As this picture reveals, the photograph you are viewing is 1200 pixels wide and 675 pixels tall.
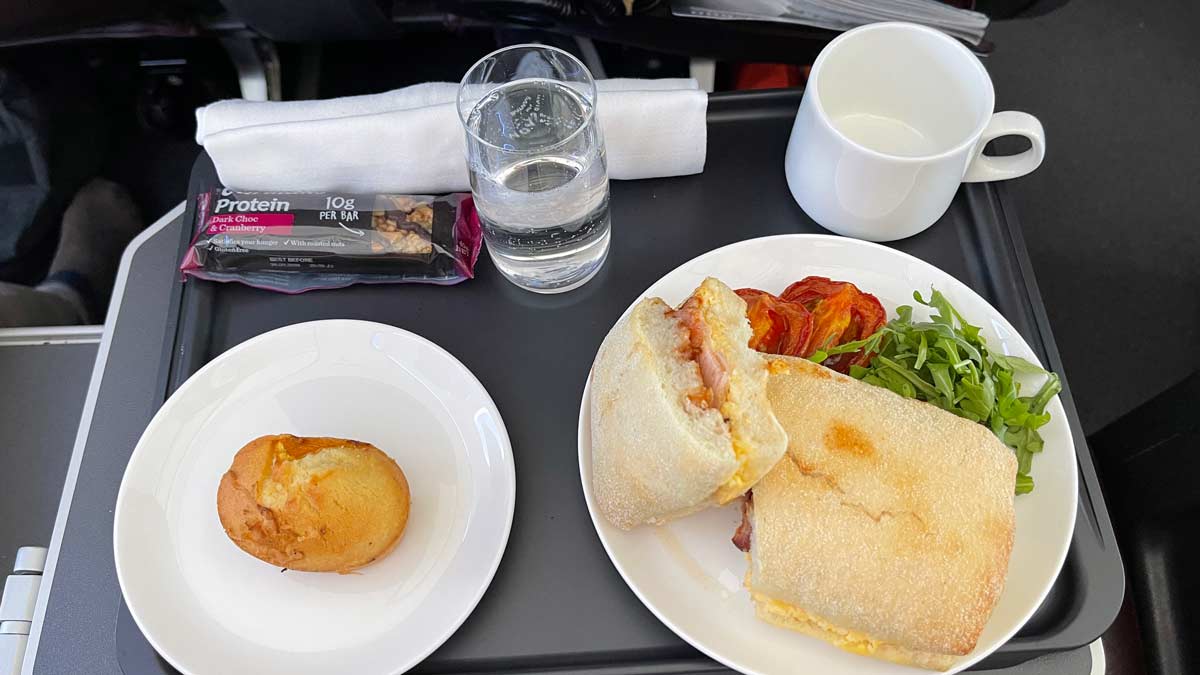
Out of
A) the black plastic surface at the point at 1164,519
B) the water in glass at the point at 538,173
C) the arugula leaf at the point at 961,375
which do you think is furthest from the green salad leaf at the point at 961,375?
the black plastic surface at the point at 1164,519

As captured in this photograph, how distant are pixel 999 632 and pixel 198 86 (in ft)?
4.97

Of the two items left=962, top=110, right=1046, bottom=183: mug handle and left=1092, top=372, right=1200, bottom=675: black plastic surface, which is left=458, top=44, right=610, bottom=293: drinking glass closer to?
left=962, top=110, right=1046, bottom=183: mug handle

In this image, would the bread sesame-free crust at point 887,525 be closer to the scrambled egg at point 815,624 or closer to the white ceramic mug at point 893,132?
the scrambled egg at point 815,624

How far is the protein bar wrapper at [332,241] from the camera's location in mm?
954

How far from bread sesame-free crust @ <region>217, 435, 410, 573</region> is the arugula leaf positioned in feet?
1.38

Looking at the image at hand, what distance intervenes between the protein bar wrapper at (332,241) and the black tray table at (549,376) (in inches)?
1.0

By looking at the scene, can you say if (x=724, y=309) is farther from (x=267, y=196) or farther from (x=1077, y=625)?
(x=267, y=196)

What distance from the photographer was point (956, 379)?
82 cm

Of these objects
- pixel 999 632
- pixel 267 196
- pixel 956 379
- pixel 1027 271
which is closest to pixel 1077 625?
pixel 999 632

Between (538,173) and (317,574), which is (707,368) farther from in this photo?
(317,574)

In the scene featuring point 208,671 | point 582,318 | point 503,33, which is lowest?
point 208,671

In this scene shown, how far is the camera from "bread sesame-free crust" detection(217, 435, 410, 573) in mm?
771

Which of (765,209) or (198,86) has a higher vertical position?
(765,209)

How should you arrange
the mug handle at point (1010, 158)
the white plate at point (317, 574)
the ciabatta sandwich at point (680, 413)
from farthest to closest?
1. the mug handle at point (1010, 158)
2. the white plate at point (317, 574)
3. the ciabatta sandwich at point (680, 413)
